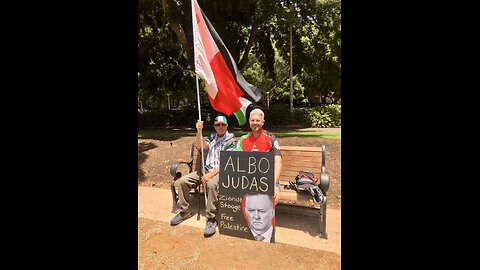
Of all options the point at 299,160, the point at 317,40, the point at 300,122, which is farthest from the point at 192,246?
the point at 317,40

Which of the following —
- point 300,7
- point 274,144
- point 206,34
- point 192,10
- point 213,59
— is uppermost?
point 300,7

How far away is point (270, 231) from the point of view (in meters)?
3.50

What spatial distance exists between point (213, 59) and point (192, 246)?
8.05 feet

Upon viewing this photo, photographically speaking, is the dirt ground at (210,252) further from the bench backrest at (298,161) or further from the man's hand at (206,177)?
the bench backrest at (298,161)

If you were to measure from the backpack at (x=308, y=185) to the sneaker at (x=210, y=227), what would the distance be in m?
1.17

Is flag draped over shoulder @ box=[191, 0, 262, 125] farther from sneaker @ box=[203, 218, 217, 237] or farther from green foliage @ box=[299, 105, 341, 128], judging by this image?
green foliage @ box=[299, 105, 341, 128]

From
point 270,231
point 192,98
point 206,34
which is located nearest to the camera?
point 270,231

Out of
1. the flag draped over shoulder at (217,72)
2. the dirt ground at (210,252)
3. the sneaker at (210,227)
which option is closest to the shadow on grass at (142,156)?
the dirt ground at (210,252)

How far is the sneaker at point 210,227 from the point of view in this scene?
3.84 m

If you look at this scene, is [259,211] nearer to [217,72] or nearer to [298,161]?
[298,161]

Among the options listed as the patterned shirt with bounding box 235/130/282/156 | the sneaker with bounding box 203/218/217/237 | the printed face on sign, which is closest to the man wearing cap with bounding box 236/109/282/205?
the patterned shirt with bounding box 235/130/282/156

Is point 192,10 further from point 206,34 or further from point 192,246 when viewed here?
point 192,246

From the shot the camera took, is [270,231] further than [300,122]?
No

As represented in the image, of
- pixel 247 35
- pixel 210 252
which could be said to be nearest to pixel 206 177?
pixel 210 252
